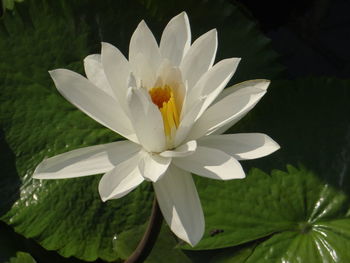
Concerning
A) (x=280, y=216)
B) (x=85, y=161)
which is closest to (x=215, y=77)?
(x=85, y=161)

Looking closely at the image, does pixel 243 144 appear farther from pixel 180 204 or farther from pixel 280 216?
pixel 280 216

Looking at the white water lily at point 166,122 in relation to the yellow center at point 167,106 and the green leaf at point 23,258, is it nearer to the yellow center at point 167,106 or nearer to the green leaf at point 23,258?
the yellow center at point 167,106

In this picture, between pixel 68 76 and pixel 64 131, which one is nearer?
pixel 68 76

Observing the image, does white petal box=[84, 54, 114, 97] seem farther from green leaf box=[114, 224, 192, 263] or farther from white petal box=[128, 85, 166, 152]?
green leaf box=[114, 224, 192, 263]

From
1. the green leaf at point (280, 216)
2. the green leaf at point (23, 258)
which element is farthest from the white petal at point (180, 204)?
the green leaf at point (23, 258)

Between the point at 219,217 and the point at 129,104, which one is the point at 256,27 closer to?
the point at 219,217

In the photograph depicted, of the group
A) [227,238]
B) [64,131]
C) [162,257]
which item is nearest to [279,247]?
[227,238]
